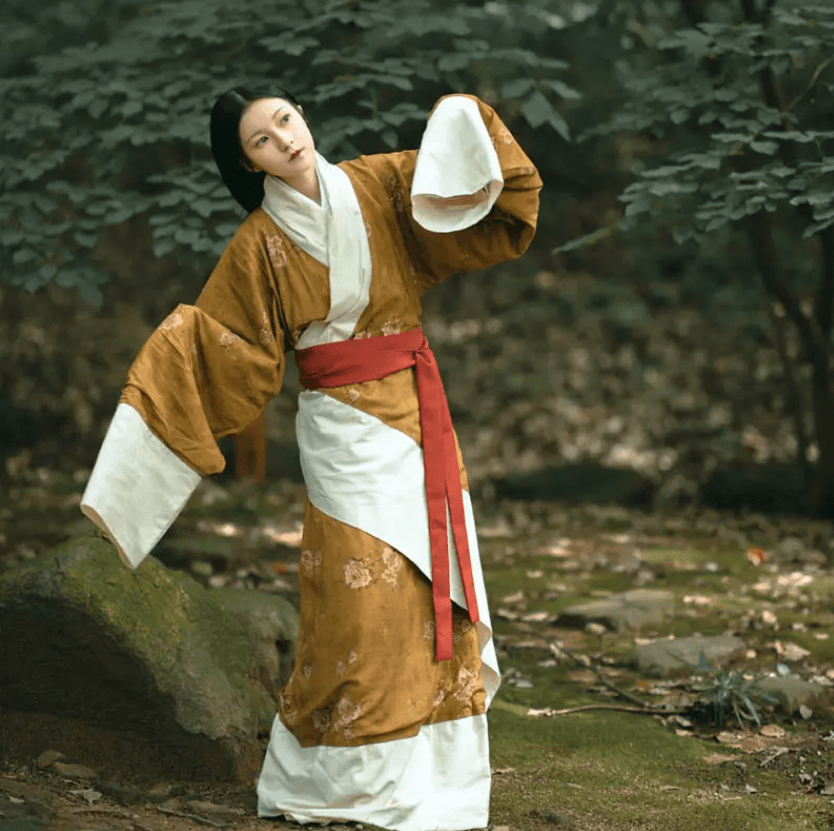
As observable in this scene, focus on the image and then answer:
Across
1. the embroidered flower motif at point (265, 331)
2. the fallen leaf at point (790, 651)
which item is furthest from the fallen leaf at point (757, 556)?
the embroidered flower motif at point (265, 331)

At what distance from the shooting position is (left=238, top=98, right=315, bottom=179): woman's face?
3.08 meters

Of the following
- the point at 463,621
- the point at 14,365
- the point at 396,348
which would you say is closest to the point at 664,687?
the point at 463,621

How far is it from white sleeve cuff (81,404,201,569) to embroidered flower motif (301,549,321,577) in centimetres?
37

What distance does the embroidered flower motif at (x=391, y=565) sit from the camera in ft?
10.3

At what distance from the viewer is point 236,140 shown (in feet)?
10.2

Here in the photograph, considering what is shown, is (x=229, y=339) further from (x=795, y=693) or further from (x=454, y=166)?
(x=795, y=693)

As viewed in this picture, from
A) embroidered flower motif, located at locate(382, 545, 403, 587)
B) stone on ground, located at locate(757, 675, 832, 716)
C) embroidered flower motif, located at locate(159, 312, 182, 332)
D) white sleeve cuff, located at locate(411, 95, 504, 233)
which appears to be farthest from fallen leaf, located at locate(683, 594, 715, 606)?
embroidered flower motif, located at locate(159, 312, 182, 332)

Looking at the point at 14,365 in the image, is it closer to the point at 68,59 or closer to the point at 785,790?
the point at 68,59

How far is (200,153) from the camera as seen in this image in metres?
5.42

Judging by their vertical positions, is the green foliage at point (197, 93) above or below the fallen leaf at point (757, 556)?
above

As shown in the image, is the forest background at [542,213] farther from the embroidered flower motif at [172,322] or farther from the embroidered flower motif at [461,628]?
the embroidered flower motif at [461,628]

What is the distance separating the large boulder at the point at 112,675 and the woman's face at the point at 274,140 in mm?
1208

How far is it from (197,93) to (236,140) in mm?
2198

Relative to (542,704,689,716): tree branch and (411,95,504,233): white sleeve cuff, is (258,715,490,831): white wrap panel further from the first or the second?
(411,95,504,233): white sleeve cuff
